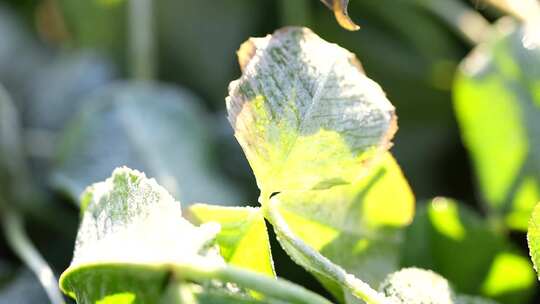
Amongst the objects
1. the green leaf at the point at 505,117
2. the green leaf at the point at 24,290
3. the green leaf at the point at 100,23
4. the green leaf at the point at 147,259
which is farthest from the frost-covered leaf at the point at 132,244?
the green leaf at the point at 100,23

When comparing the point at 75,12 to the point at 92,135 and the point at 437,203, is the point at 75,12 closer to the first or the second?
the point at 92,135

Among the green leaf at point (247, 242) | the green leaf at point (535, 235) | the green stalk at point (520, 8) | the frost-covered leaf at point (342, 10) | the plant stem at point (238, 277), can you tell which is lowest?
the green leaf at point (247, 242)

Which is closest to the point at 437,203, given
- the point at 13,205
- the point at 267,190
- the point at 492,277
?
the point at 492,277

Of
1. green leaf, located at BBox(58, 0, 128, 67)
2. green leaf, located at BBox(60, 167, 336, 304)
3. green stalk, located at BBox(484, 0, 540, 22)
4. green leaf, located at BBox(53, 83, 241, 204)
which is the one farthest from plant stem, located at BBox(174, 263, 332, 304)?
green leaf, located at BBox(58, 0, 128, 67)

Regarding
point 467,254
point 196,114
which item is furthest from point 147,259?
point 196,114

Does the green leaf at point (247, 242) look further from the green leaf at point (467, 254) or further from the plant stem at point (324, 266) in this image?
the green leaf at point (467, 254)

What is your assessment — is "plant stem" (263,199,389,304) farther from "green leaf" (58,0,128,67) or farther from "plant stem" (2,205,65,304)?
"green leaf" (58,0,128,67)

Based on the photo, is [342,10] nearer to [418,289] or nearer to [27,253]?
[418,289]
